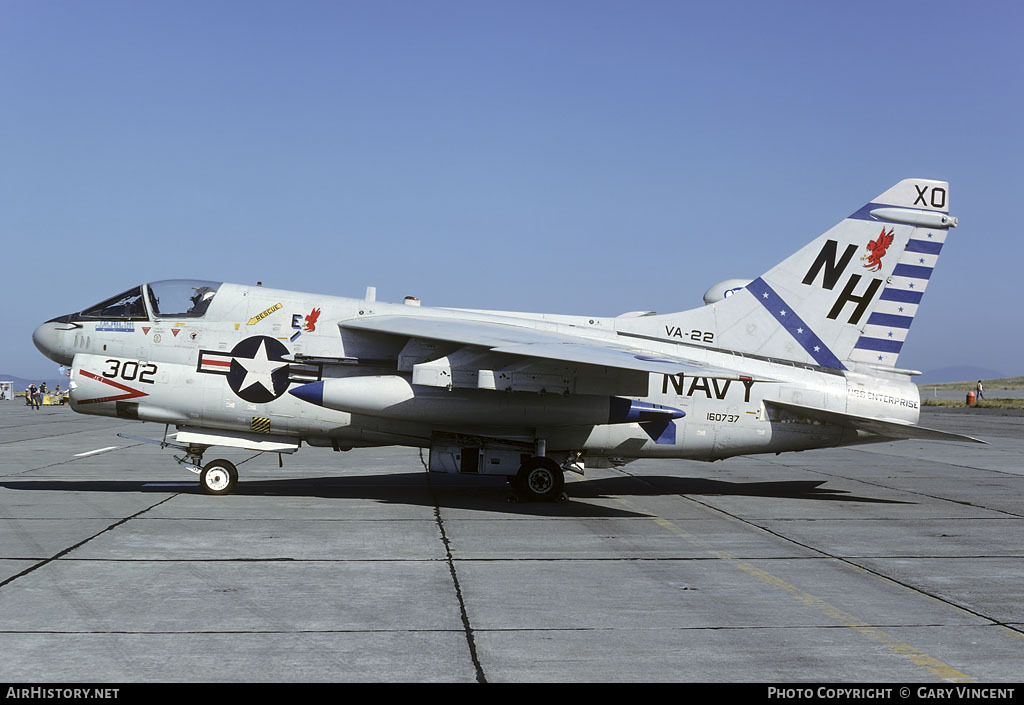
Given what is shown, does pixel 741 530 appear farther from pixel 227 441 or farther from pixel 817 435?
pixel 227 441

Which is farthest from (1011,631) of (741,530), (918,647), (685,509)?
(685,509)

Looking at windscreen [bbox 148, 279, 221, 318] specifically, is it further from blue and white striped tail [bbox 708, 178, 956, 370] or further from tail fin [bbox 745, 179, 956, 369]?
tail fin [bbox 745, 179, 956, 369]

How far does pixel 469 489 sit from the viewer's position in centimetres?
1573

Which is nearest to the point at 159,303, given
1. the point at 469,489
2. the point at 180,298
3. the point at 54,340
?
the point at 180,298

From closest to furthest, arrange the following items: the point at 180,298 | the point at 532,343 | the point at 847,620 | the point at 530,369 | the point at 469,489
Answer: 1. the point at 847,620
2. the point at 532,343
3. the point at 530,369
4. the point at 180,298
5. the point at 469,489

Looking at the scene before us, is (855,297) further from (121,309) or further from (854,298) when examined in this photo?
(121,309)

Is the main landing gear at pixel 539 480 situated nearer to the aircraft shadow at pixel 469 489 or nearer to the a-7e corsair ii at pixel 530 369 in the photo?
the a-7e corsair ii at pixel 530 369

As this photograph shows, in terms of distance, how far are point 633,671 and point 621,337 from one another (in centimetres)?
933

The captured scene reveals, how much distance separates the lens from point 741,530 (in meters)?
11.6

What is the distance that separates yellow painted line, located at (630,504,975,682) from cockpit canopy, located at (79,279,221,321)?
27.3ft

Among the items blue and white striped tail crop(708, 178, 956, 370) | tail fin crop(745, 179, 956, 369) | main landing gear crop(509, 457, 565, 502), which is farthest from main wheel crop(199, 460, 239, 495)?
tail fin crop(745, 179, 956, 369)

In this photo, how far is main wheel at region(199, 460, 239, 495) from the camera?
14.1 metres

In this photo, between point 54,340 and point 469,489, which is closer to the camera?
point 54,340

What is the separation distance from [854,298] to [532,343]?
5866mm
